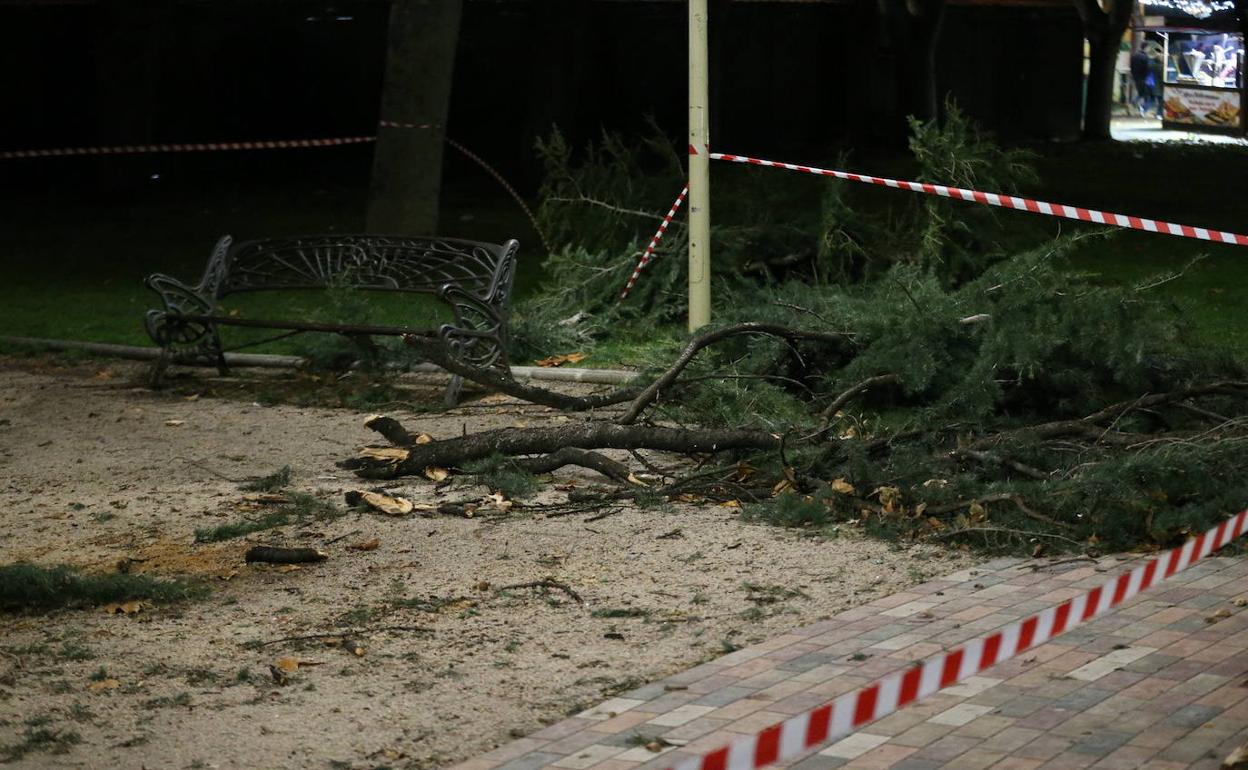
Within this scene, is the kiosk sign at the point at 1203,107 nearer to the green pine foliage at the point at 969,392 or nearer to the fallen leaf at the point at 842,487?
the green pine foliage at the point at 969,392

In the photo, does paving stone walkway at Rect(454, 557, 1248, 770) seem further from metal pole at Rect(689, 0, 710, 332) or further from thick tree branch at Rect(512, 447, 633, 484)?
metal pole at Rect(689, 0, 710, 332)

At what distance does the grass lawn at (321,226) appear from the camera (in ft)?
41.5

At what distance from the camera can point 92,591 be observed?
19.3ft

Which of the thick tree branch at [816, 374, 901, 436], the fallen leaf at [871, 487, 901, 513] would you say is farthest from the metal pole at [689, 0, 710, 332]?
the fallen leaf at [871, 487, 901, 513]

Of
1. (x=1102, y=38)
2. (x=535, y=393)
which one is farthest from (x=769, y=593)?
(x=1102, y=38)

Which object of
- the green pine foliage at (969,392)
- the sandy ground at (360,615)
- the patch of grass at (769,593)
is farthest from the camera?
the green pine foliage at (969,392)

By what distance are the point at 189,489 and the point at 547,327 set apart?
12.2ft

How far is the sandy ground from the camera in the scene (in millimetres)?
4656

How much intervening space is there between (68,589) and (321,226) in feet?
45.8

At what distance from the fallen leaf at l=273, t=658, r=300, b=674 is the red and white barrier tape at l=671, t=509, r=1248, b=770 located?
1492 mm

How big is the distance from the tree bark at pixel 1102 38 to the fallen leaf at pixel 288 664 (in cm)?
2605

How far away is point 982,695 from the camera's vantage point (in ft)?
15.5

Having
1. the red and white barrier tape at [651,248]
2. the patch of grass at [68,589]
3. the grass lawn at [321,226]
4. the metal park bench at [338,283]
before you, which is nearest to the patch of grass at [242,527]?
the patch of grass at [68,589]

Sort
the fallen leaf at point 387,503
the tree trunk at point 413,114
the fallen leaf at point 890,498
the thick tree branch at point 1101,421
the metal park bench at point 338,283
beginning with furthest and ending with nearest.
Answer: the tree trunk at point 413,114, the metal park bench at point 338,283, the fallen leaf at point 387,503, the thick tree branch at point 1101,421, the fallen leaf at point 890,498
